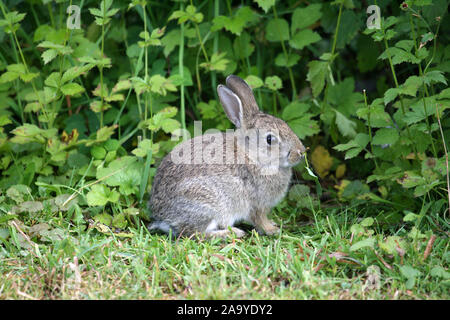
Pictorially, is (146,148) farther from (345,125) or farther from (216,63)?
(345,125)

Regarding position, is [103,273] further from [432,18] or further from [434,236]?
[432,18]

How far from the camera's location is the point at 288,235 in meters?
4.21

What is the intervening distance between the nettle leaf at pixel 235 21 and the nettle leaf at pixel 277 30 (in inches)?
9.6

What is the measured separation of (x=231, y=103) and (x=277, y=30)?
1064 mm

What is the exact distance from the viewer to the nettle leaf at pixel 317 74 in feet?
16.5

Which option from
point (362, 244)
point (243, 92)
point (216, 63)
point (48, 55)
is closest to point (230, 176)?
point (243, 92)

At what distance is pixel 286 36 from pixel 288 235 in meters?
2.01

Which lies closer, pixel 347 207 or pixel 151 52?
pixel 347 207

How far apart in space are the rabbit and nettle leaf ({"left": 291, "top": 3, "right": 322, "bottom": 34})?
943 mm

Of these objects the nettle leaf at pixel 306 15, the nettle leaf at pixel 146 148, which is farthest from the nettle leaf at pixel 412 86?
the nettle leaf at pixel 146 148

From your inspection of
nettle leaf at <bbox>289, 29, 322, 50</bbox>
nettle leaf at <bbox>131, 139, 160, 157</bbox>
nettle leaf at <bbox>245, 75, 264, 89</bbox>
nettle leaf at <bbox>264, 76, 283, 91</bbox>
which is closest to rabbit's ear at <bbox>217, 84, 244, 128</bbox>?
nettle leaf at <bbox>245, 75, 264, 89</bbox>

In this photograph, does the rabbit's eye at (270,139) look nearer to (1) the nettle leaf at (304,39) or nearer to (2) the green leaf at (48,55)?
(1) the nettle leaf at (304,39)

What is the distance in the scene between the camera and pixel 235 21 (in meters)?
4.98
